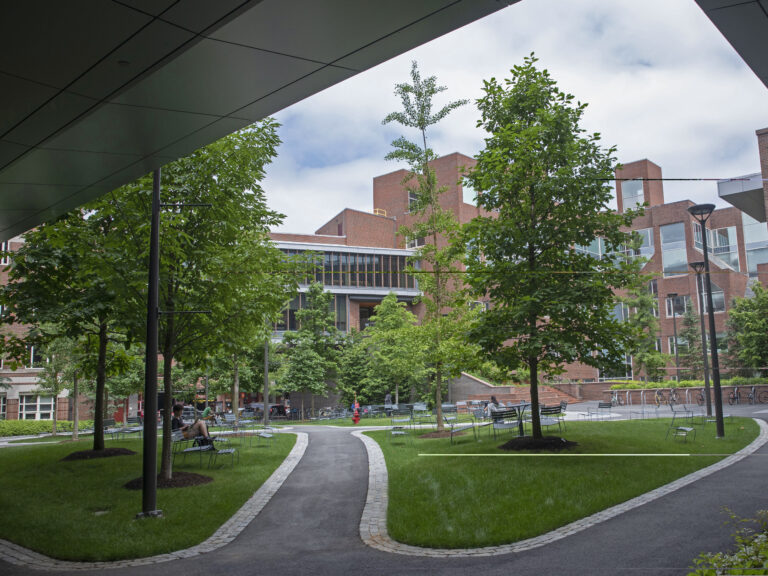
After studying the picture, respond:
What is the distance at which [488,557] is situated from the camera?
316 inches

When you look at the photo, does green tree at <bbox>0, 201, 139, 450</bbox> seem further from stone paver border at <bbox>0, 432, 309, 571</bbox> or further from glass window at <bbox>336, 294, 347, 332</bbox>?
glass window at <bbox>336, 294, 347, 332</bbox>

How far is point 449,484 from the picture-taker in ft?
40.2

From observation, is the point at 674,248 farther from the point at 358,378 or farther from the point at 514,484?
the point at 514,484

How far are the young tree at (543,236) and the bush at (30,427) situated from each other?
29599mm

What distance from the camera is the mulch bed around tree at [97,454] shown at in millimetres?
17125

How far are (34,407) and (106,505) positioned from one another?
3582 centimetres

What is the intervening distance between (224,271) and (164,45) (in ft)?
26.3

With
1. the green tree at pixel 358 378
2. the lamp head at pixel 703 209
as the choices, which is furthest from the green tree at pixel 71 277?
the green tree at pixel 358 378

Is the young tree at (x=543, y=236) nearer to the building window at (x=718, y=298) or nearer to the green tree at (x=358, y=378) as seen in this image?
the green tree at (x=358, y=378)

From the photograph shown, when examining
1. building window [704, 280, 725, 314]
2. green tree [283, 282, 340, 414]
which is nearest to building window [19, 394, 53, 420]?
green tree [283, 282, 340, 414]

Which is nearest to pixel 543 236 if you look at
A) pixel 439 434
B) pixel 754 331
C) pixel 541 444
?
pixel 541 444

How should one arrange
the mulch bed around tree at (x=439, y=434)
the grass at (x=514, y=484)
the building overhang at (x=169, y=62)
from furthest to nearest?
the mulch bed around tree at (x=439, y=434) → the grass at (x=514, y=484) → the building overhang at (x=169, y=62)

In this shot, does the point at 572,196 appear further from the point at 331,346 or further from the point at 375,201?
the point at 375,201

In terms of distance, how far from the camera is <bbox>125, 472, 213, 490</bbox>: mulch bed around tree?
43.0ft
